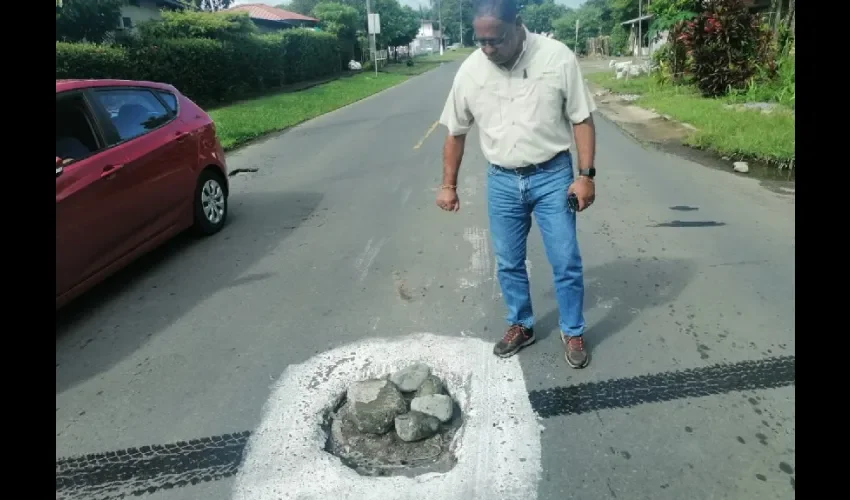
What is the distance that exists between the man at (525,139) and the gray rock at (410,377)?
653mm

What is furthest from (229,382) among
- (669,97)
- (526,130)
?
(669,97)

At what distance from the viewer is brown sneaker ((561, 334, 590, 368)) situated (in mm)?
3436

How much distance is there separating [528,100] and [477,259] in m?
2.33

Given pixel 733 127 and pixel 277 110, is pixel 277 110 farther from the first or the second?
pixel 733 127

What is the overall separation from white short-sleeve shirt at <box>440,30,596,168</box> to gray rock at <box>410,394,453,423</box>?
122cm

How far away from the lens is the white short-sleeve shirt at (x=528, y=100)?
3.05m

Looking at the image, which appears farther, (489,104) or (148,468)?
(489,104)

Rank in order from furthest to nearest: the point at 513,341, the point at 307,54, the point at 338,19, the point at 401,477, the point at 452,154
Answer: the point at 338,19, the point at 307,54, the point at 513,341, the point at 452,154, the point at 401,477

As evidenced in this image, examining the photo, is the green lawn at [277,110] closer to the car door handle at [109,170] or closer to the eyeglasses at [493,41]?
the car door handle at [109,170]

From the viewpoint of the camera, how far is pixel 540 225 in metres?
3.36

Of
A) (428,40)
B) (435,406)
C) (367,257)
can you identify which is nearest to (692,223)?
(367,257)

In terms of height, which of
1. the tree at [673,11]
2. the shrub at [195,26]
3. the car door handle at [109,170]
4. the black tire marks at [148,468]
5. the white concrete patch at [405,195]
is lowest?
the black tire marks at [148,468]

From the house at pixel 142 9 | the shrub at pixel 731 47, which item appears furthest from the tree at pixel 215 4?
the shrub at pixel 731 47
